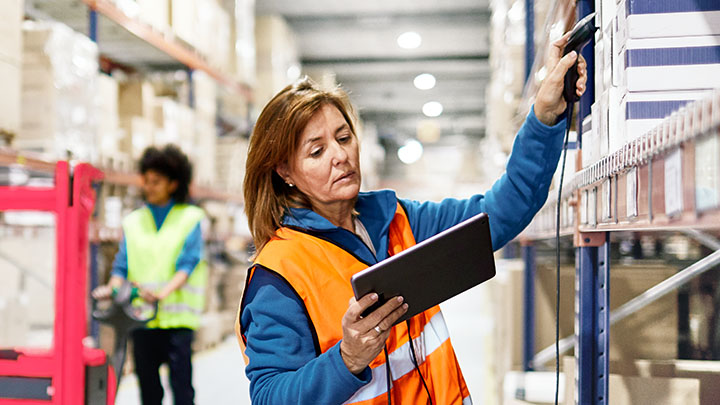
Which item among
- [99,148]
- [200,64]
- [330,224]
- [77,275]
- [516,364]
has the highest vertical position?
[200,64]

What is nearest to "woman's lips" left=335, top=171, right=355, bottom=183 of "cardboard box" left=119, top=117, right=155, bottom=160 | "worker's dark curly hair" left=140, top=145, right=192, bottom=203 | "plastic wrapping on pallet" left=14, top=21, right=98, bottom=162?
"worker's dark curly hair" left=140, top=145, right=192, bottom=203

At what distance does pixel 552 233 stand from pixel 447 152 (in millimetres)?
17983

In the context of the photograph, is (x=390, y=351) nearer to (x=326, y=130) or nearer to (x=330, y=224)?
(x=330, y=224)

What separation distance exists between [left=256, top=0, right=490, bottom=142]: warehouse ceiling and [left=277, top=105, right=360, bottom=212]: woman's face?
20.3 feet

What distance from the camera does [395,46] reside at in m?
12.0

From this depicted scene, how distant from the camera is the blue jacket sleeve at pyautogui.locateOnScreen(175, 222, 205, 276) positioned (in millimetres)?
3762

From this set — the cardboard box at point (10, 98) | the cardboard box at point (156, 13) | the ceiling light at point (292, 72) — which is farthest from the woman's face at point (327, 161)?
the ceiling light at point (292, 72)

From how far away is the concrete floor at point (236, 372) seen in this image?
471 centimetres

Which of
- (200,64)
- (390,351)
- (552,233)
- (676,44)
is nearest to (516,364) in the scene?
(552,233)

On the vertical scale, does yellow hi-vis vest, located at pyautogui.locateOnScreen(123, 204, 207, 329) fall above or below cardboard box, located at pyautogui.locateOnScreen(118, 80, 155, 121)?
below

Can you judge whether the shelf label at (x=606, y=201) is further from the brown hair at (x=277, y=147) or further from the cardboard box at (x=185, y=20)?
the cardboard box at (x=185, y=20)

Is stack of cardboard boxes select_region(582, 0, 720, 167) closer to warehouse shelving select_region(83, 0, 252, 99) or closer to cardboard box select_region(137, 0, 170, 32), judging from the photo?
warehouse shelving select_region(83, 0, 252, 99)

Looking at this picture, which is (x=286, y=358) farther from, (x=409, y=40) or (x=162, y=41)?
(x=409, y=40)

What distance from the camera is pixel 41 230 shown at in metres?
5.04
